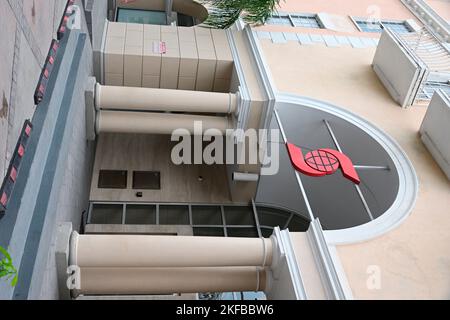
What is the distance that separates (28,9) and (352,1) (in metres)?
13.0

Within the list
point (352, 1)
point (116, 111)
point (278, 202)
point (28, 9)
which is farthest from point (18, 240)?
point (352, 1)

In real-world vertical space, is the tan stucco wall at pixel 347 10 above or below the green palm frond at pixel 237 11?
below

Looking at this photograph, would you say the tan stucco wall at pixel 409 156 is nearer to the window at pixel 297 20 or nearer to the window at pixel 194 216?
the window at pixel 297 20

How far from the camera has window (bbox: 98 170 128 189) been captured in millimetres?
11453

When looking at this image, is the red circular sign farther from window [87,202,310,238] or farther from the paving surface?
the paving surface

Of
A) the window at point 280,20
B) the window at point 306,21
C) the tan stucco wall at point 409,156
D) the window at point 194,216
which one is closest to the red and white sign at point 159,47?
the tan stucco wall at point 409,156

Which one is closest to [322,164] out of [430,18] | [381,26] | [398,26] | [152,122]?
[152,122]

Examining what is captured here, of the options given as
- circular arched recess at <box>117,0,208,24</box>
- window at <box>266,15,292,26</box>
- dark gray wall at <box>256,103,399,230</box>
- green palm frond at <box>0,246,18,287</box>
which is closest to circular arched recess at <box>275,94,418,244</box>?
dark gray wall at <box>256,103,399,230</box>

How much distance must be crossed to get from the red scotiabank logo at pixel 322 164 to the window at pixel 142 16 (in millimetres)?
9337

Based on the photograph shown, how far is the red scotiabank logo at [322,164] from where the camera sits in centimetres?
793

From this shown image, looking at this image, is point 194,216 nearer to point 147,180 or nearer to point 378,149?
point 147,180

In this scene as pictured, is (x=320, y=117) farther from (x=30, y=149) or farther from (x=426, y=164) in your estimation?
(x=30, y=149)

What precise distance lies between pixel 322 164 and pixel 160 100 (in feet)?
11.6

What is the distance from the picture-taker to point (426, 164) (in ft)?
28.6
